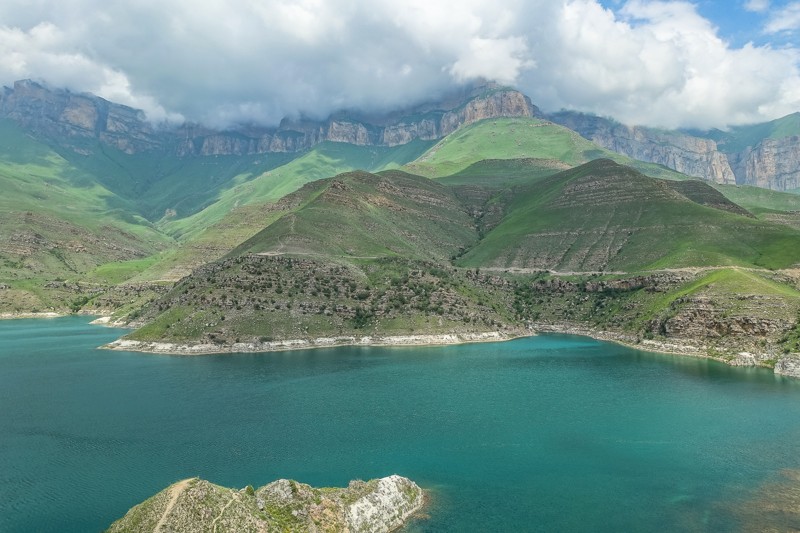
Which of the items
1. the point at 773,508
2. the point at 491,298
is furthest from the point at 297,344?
the point at 773,508

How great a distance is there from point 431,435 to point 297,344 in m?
74.1

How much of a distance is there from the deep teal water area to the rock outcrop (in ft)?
12.1

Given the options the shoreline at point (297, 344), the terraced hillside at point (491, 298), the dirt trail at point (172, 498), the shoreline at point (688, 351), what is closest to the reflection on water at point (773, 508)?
the dirt trail at point (172, 498)

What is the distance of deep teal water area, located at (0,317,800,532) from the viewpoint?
174 ft

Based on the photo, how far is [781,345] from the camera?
114 meters

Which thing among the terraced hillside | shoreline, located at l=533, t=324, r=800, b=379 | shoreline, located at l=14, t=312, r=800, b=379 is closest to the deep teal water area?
shoreline, located at l=533, t=324, r=800, b=379

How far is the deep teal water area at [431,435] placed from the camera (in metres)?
53.0

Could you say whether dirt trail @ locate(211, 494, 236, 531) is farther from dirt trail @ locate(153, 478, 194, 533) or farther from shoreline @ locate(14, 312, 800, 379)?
shoreline @ locate(14, 312, 800, 379)

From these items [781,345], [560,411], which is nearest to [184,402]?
[560,411]

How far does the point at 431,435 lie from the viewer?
240 ft

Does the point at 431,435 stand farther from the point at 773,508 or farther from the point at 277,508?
the point at 773,508

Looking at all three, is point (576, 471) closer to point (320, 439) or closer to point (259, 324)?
point (320, 439)

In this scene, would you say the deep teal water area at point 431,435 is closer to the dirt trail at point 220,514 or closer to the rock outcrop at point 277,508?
the rock outcrop at point 277,508

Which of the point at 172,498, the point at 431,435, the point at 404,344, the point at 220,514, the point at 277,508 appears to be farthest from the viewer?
the point at 404,344
